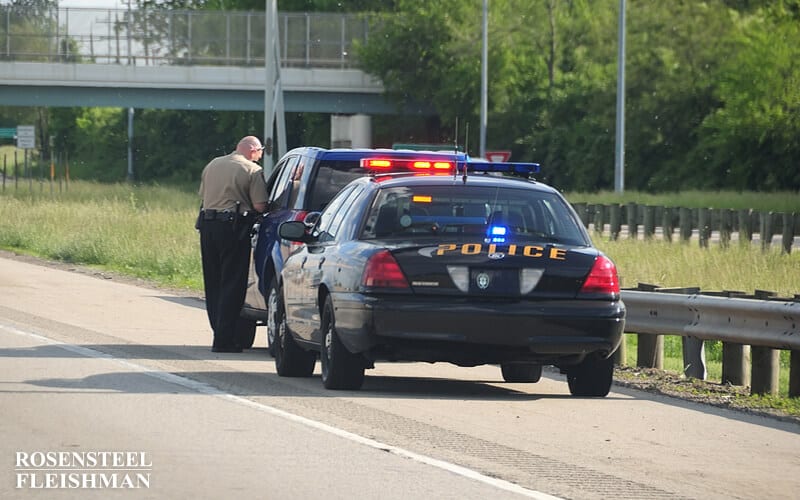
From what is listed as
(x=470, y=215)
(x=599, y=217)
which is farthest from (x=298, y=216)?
(x=599, y=217)

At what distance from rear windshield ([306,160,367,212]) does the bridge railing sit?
59376 mm

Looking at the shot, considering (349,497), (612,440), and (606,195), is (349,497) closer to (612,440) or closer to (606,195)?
(612,440)

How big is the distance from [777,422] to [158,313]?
33.3ft

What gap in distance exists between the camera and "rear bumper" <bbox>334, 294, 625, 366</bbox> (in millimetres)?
12000

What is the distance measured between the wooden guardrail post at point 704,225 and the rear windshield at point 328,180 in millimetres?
23395

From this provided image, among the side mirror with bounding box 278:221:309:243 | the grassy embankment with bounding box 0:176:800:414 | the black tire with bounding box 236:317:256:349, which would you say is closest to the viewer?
the side mirror with bounding box 278:221:309:243

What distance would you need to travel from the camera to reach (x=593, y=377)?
12.9 metres

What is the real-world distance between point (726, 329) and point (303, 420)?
13.2 feet

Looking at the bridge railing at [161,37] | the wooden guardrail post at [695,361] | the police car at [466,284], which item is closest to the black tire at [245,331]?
the police car at [466,284]

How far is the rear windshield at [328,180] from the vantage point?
15414mm

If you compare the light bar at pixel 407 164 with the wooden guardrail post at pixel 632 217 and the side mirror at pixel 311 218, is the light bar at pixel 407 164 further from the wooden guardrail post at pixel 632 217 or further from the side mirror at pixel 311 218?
the wooden guardrail post at pixel 632 217

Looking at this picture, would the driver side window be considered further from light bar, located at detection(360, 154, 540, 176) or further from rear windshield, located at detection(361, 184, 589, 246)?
rear windshield, located at detection(361, 184, 589, 246)

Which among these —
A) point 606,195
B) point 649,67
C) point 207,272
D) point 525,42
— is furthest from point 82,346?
point 525,42

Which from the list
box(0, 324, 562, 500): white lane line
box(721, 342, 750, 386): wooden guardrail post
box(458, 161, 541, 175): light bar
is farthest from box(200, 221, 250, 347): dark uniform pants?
box(721, 342, 750, 386): wooden guardrail post
